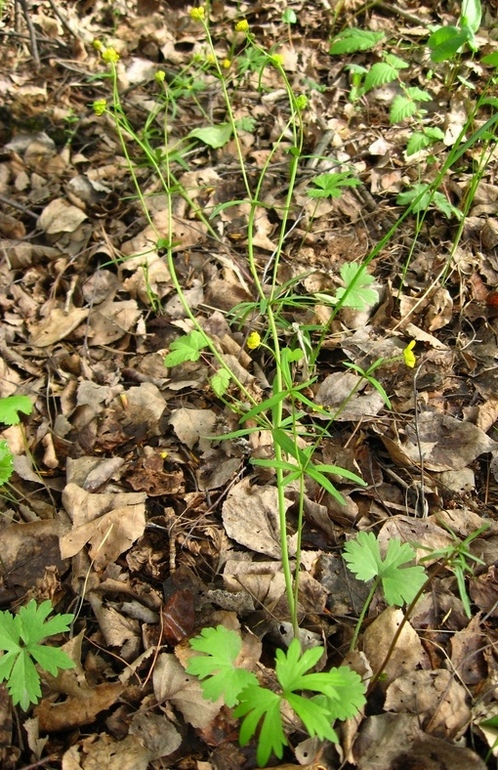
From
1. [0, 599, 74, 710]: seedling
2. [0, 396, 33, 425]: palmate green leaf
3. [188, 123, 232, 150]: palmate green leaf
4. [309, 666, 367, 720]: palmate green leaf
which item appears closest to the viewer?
[309, 666, 367, 720]: palmate green leaf

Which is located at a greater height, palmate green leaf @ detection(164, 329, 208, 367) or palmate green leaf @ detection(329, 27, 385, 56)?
palmate green leaf @ detection(329, 27, 385, 56)

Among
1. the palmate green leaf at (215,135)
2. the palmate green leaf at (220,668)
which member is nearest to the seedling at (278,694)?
the palmate green leaf at (220,668)

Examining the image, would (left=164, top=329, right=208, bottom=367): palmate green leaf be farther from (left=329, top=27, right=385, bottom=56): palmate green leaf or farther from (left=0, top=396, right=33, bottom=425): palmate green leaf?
(left=329, top=27, right=385, bottom=56): palmate green leaf

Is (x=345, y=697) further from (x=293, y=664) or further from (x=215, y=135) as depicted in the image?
(x=215, y=135)

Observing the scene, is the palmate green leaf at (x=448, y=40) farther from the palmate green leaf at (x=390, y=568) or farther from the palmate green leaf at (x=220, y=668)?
the palmate green leaf at (x=220, y=668)

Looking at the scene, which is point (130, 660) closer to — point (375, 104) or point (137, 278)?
point (137, 278)

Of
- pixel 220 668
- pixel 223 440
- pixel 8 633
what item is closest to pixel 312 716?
pixel 220 668

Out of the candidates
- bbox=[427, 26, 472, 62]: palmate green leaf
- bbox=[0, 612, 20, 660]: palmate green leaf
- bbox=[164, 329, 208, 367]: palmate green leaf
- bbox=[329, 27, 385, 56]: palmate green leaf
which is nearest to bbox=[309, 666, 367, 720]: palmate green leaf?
bbox=[0, 612, 20, 660]: palmate green leaf
